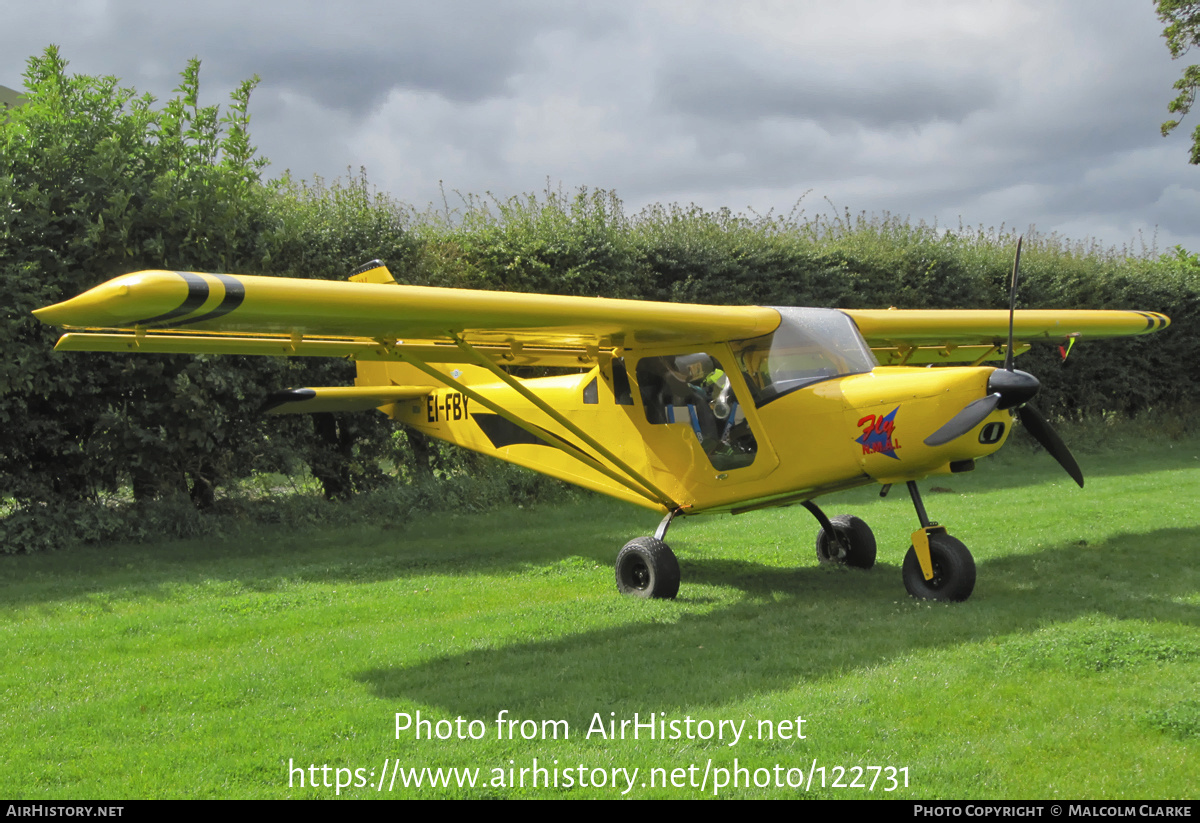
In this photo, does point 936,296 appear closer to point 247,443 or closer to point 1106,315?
point 1106,315

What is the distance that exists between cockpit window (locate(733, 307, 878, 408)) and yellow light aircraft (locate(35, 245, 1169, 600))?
0.01m

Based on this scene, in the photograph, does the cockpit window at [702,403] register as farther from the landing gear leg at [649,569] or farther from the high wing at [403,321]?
the landing gear leg at [649,569]

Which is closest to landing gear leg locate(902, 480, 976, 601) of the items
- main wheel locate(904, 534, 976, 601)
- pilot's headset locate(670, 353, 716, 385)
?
main wheel locate(904, 534, 976, 601)

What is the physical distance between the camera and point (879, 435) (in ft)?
21.1

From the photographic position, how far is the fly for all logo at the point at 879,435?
20.8 ft

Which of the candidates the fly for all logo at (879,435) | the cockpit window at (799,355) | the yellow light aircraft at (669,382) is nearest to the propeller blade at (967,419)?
the yellow light aircraft at (669,382)

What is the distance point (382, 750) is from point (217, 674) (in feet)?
6.15

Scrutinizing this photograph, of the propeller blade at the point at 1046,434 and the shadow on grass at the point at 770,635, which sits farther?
the propeller blade at the point at 1046,434

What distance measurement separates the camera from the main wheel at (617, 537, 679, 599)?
7285 millimetres

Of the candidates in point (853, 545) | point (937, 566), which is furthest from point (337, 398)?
point (937, 566)

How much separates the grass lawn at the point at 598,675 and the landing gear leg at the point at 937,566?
220mm

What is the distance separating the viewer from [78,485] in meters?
11.1

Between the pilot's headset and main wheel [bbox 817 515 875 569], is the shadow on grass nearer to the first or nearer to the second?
main wheel [bbox 817 515 875 569]

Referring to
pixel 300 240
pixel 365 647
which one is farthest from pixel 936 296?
pixel 365 647
